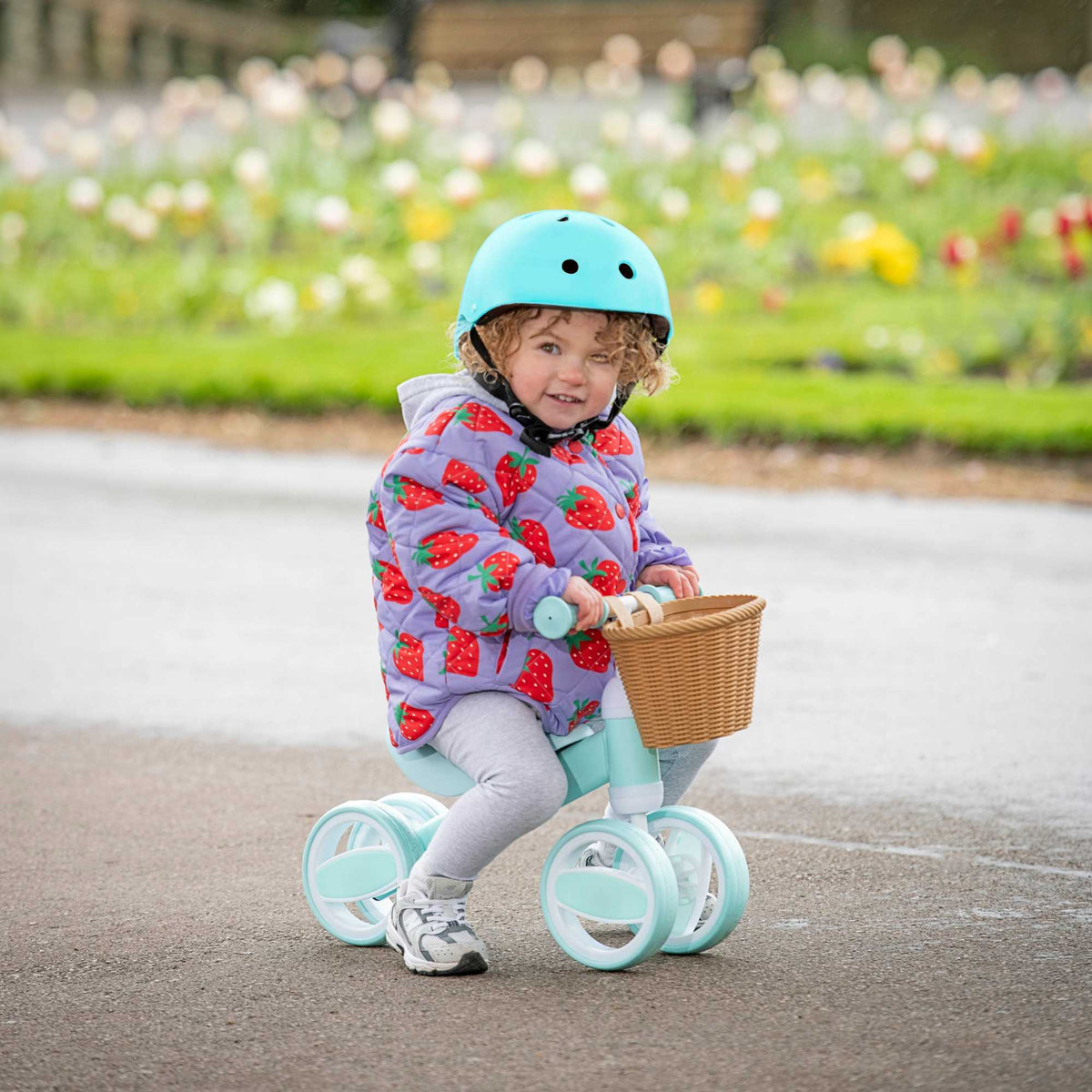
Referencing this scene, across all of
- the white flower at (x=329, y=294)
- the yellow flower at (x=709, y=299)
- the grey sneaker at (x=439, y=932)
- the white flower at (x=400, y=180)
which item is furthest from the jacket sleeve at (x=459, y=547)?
the white flower at (x=400, y=180)

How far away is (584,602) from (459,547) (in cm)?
25

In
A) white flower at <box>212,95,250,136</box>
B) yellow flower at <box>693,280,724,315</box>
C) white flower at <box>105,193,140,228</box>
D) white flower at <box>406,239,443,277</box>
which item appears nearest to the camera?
yellow flower at <box>693,280,724,315</box>

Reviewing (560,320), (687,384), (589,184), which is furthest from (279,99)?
(560,320)

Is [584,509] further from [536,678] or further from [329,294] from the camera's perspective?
[329,294]

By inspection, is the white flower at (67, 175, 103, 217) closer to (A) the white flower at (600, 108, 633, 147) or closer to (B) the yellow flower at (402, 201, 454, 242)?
(B) the yellow flower at (402, 201, 454, 242)

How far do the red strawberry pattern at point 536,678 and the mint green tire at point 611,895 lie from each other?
0.86 ft

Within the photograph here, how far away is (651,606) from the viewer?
139 inches

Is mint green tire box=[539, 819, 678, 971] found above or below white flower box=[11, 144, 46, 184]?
below

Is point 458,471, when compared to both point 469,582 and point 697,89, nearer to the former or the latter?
point 469,582

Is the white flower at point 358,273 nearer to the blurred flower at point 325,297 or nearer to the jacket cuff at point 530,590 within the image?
the blurred flower at point 325,297

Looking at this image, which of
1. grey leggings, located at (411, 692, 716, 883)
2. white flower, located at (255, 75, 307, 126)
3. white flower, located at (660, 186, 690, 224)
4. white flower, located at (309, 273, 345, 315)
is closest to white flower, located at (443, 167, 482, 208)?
white flower, located at (309, 273, 345, 315)

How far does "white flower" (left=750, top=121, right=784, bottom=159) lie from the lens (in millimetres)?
14133

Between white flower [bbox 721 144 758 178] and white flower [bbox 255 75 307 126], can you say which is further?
white flower [bbox 255 75 307 126]

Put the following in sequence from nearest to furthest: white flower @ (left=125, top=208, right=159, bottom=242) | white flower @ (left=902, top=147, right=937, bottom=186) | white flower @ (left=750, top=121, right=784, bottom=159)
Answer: white flower @ (left=902, top=147, right=937, bottom=186) → white flower @ (left=125, top=208, right=159, bottom=242) → white flower @ (left=750, top=121, right=784, bottom=159)
